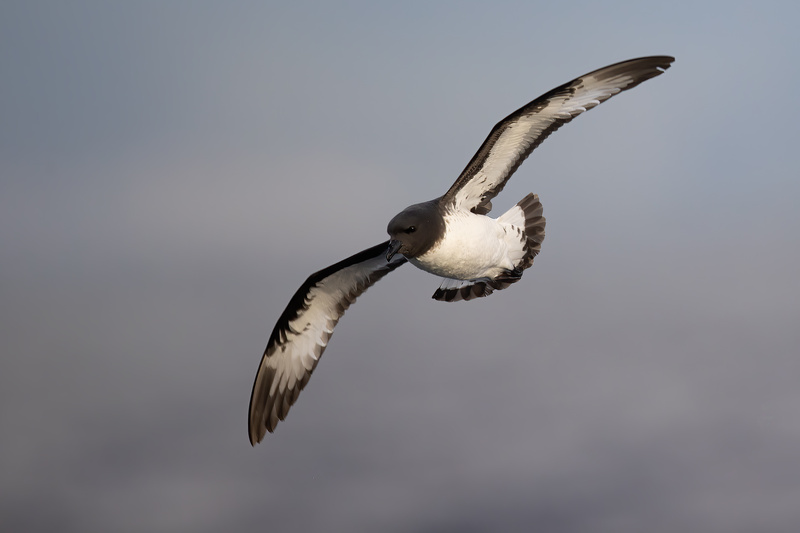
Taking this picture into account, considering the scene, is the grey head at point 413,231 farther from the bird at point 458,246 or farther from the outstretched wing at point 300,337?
the outstretched wing at point 300,337

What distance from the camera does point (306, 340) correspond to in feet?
35.0

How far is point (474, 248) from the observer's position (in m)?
9.09

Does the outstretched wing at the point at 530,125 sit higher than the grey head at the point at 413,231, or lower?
higher

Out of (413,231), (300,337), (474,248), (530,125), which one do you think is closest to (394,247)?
(413,231)

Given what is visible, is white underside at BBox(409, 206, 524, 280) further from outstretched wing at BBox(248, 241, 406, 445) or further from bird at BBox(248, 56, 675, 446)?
outstretched wing at BBox(248, 241, 406, 445)

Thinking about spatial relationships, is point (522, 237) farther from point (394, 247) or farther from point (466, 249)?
point (394, 247)

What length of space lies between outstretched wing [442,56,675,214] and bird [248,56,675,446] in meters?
0.01

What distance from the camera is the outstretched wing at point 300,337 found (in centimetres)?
1039

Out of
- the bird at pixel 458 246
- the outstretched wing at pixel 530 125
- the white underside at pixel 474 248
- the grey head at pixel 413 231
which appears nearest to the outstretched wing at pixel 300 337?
the bird at pixel 458 246

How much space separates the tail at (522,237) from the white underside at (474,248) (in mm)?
21

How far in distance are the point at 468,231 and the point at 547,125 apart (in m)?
1.67

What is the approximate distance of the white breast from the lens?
8805 millimetres

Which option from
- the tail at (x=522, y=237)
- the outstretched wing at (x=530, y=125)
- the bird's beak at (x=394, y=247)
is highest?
the outstretched wing at (x=530, y=125)

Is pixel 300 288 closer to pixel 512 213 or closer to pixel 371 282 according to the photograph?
pixel 371 282
